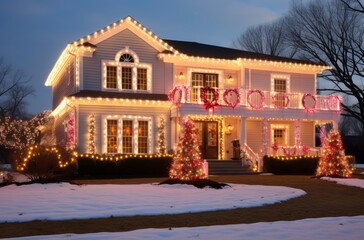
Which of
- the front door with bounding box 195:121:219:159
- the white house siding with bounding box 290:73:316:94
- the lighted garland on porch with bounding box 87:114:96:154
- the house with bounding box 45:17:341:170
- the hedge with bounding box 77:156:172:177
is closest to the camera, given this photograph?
the hedge with bounding box 77:156:172:177

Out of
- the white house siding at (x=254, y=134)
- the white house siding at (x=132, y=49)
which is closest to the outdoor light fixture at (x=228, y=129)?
the white house siding at (x=254, y=134)

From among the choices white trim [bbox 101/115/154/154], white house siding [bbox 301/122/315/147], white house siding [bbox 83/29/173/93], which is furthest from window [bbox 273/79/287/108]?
white trim [bbox 101/115/154/154]

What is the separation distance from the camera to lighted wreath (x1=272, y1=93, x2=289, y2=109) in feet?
85.9

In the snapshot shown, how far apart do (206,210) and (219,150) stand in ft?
50.4

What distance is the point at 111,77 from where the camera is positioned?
80.2 ft

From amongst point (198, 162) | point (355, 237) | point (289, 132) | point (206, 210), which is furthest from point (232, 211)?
point (289, 132)

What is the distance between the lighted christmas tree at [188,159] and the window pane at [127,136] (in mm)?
7104

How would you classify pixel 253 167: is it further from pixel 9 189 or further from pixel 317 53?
pixel 317 53

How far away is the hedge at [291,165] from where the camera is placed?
2478 cm

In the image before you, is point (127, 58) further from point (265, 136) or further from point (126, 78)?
point (265, 136)

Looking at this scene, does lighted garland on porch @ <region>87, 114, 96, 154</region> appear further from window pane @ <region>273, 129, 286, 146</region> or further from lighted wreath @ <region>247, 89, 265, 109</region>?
window pane @ <region>273, 129, 286, 146</region>

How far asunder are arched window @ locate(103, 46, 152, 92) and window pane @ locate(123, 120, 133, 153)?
71.9 inches

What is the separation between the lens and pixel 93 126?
22.9 metres

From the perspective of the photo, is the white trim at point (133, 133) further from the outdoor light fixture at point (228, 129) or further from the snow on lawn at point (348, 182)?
the snow on lawn at point (348, 182)
